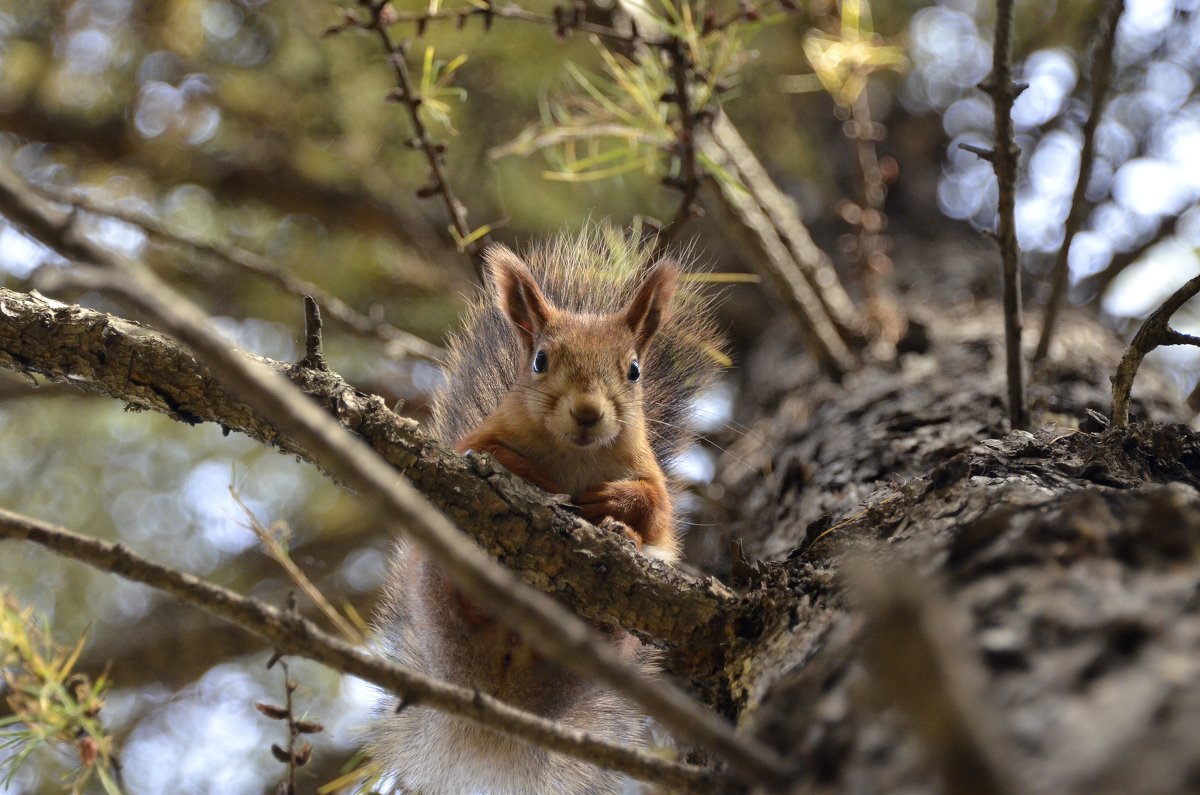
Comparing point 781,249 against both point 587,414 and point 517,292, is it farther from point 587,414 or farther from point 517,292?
point 587,414

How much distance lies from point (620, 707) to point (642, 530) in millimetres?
289

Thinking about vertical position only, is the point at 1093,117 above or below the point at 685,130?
above

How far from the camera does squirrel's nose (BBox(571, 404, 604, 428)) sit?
164cm

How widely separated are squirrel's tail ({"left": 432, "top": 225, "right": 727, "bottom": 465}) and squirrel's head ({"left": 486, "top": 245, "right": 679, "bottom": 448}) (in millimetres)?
83

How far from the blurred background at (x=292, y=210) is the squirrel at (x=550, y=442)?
0.72 meters

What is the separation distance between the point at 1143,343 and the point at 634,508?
787mm

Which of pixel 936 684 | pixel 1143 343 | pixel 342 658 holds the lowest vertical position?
pixel 342 658

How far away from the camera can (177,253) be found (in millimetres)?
3076

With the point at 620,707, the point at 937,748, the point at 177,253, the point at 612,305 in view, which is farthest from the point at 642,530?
the point at 177,253

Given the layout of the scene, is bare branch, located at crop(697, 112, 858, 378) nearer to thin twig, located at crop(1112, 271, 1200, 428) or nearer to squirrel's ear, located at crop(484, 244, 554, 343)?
squirrel's ear, located at crop(484, 244, 554, 343)

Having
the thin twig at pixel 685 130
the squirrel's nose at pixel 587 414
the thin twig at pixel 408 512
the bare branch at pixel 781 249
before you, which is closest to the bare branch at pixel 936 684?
the thin twig at pixel 408 512

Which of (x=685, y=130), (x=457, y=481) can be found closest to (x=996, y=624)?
(x=457, y=481)

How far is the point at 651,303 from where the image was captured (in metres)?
1.92

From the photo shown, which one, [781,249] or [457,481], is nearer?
[457,481]
